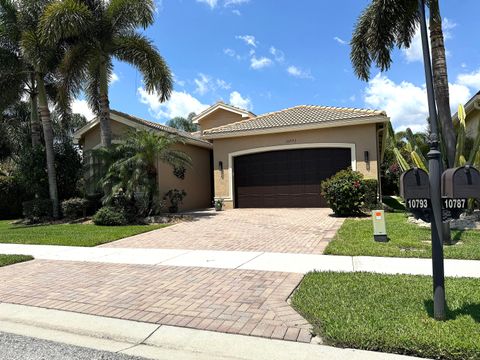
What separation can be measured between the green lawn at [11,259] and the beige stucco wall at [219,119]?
19.8 m

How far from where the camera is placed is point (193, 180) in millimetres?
22203

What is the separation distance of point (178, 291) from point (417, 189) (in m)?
3.71

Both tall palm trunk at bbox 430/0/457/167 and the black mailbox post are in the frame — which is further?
tall palm trunk at bbox 430/0/457/167

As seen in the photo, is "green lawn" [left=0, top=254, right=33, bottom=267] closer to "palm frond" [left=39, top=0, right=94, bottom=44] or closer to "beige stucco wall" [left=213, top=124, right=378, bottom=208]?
"palm frond" [left=39, top=0, right=94, bottom=44]

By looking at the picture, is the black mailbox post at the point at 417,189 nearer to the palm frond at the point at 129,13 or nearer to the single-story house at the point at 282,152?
the single-story house at the point at 282,152

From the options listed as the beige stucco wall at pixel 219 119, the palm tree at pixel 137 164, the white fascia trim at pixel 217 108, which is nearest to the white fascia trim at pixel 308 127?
the palm tree at pixel 137 164

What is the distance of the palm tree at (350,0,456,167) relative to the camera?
1140 cm

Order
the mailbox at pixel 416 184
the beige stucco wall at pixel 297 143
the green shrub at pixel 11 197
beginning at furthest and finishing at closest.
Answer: the green shrub at pixel 11 197 < the beige stucco wall at pixel 297 143 < the mailbox at pixel 416 184

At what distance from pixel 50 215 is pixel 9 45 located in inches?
328

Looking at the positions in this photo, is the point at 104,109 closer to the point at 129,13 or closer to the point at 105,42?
the point at 105,42

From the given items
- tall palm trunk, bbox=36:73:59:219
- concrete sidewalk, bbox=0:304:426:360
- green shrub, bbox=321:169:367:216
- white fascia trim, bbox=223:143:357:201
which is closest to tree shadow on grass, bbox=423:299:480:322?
concrete sidewalk, bbox=0:304:426:360

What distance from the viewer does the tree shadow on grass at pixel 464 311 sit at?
4363mm

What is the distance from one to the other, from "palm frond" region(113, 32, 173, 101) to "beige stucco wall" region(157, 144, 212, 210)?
3.58m

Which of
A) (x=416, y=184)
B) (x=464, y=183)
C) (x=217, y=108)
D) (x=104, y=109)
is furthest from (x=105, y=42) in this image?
(x=464, y=183)
